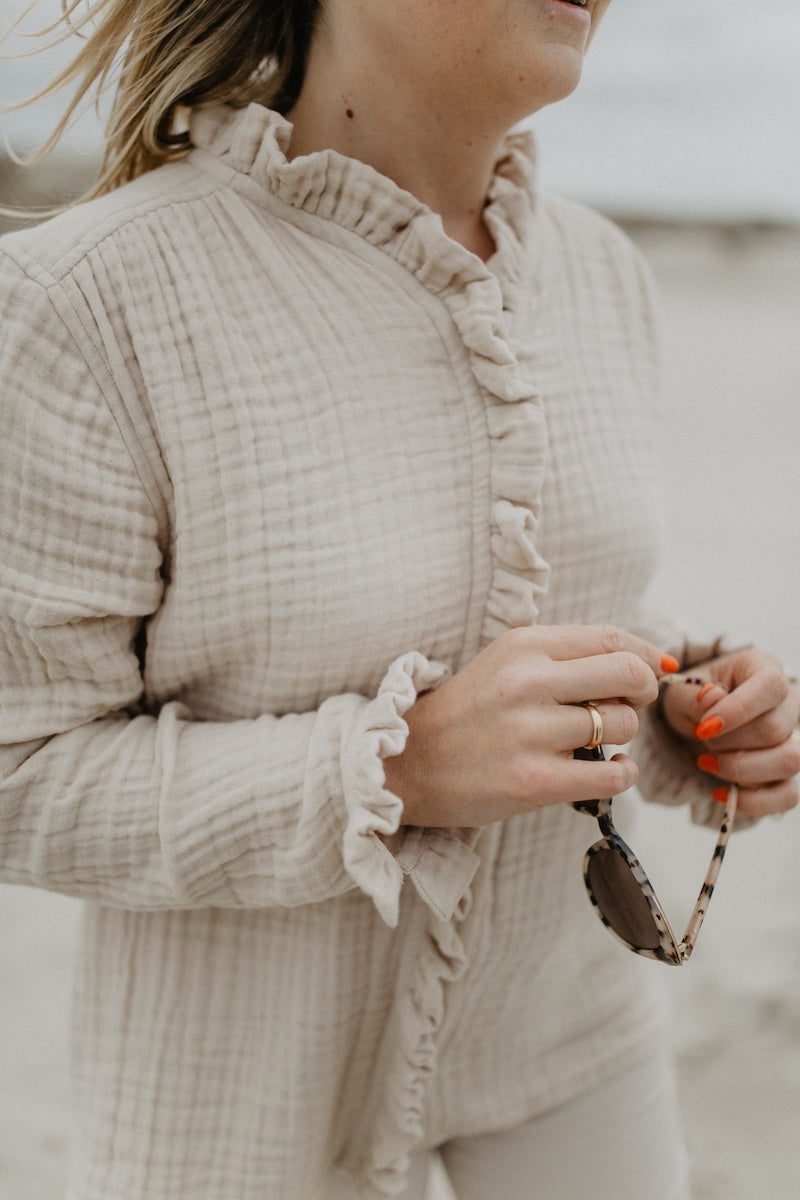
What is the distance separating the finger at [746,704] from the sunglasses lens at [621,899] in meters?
0.15

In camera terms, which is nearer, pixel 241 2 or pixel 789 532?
pixel 241 2

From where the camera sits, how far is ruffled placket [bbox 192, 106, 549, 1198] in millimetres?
821

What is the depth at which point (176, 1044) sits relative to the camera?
0.87m

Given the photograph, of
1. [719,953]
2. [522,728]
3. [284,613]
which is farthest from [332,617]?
[719,953]

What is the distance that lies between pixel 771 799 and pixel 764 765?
0.04 m

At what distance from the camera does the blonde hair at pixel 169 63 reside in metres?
0.86

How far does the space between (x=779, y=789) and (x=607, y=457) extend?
332 millimetres

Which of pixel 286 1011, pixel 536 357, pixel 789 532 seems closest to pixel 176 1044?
pixel 286 1011

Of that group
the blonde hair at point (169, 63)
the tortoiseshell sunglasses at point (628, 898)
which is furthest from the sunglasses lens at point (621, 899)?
the blonde hair at point (169, 63)

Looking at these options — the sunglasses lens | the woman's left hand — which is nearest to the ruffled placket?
the sunglasses lens

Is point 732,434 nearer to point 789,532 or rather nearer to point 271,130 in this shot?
point 789,532

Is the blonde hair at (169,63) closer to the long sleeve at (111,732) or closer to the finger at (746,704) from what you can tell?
the long sleeve at (111,732)

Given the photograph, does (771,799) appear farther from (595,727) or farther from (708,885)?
(595,727)

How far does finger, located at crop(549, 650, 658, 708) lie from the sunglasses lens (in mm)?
150
